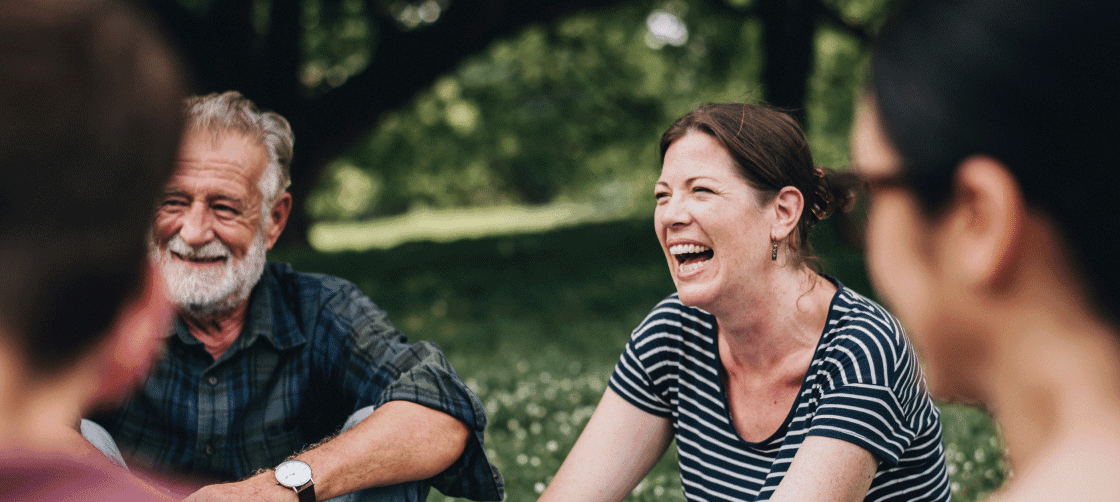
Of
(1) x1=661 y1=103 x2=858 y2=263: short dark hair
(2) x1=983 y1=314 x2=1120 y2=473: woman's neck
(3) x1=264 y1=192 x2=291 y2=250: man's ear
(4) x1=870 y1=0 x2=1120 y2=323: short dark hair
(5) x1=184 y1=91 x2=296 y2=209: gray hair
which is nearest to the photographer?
(4) x1=870 y1=0 x2=1120 y2=323: short dark hair

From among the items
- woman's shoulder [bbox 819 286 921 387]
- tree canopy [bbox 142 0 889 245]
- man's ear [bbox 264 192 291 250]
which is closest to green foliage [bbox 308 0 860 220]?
tree canopy [bbox 142 0 889 245]

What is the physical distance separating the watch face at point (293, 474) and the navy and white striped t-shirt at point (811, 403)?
1024mm

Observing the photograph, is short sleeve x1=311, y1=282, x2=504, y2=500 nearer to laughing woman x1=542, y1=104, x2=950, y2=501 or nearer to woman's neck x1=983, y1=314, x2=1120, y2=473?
laughing woman x1=542, y1=104, x2=950, y2=501

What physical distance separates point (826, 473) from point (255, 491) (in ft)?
4.86

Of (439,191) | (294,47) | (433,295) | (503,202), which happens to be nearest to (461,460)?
(433,295)

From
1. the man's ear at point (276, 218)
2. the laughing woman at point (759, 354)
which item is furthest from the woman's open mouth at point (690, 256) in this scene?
the man's ear at point (276, 218)

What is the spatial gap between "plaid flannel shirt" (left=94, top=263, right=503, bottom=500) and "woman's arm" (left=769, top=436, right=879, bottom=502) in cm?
96

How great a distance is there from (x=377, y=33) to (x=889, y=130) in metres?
13.4

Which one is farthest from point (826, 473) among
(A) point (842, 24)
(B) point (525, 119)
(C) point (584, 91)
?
(C) point (584, 91)

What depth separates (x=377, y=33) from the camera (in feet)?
45.8

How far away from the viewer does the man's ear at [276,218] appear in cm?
325

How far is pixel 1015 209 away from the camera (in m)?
1.19

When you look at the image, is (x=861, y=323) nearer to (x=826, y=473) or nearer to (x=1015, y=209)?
(x=826, y=473)

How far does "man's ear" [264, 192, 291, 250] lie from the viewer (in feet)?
10.6
